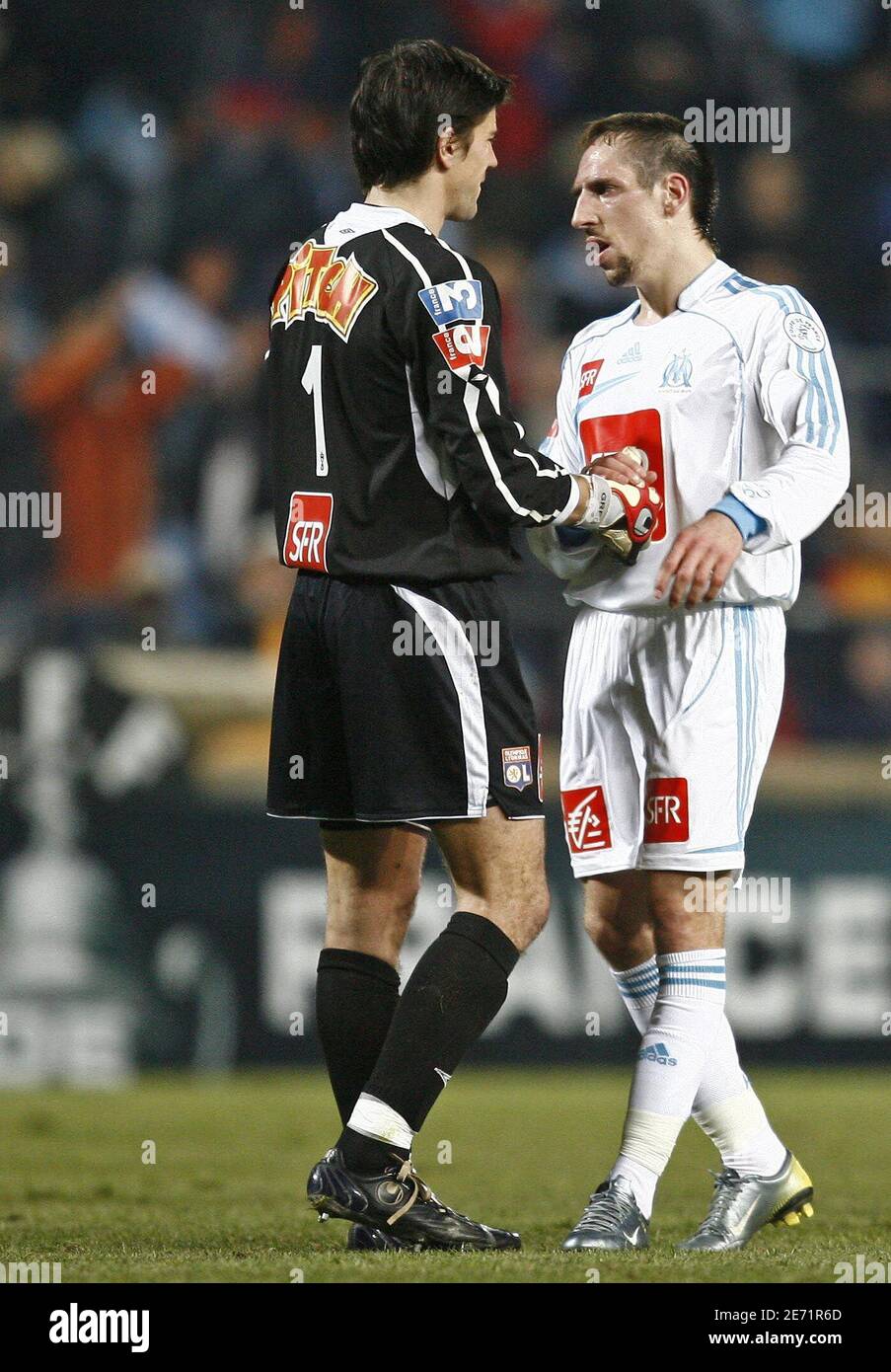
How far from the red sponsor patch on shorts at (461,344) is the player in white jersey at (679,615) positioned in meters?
0.42

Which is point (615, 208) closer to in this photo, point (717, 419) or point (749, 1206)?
point (717, 419)

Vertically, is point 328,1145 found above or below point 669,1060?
below

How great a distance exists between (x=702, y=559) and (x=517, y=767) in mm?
492

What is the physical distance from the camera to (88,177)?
8.73 m

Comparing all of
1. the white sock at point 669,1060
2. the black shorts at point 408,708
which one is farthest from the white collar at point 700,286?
the white sock at point 669,1060

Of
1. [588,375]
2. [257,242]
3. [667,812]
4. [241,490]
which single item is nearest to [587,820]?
[667,812]

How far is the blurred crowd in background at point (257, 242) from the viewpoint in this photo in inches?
304

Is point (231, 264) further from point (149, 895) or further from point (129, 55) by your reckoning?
point (149, 895)

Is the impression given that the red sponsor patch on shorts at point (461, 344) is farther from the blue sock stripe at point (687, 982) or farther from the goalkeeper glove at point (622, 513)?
the blue sock stripe at point (687, 982)

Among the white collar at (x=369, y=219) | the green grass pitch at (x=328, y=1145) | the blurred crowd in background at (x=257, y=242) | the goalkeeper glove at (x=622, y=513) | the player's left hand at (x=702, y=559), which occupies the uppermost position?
the blurred crowd in background at (x=257, y=242)

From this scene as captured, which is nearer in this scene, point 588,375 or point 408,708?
point 408,708

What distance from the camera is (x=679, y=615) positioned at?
11.5 feet

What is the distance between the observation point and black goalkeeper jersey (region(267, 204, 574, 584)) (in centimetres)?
312

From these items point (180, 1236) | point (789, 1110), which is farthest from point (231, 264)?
point (180, 1236)
